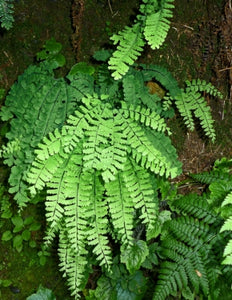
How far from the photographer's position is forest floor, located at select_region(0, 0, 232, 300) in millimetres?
3127

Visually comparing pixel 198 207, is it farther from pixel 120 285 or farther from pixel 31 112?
pixel 31 112

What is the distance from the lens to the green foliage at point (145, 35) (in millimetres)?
2266

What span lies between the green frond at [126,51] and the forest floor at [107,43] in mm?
788

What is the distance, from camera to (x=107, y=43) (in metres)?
3.26

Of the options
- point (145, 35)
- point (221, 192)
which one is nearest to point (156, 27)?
point (145, 35)

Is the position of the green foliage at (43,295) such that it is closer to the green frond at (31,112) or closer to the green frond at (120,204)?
the green frond at (31,112)

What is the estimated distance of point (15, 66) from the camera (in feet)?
10.4

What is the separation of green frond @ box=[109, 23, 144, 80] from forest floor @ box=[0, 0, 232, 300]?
79 centimetres

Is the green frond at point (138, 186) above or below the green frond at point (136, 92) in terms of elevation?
below

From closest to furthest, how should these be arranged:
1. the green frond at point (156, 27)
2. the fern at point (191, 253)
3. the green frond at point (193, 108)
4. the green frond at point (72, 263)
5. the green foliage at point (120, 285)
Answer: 1. the green frond at point (156, 27)
2. the fern at point (191, 253)
3. the green frond at point (72, 263)
4. the green frond at point (193, 108)
5. the green foliage at point (120, 285)

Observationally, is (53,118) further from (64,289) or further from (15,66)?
(64,289)

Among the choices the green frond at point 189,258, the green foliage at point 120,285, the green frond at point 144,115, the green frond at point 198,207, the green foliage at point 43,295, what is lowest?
the green foliage at point 43,295

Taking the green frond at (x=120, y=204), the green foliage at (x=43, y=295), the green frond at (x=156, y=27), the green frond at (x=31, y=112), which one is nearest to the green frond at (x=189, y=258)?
the green frond at (x=120, y=204)

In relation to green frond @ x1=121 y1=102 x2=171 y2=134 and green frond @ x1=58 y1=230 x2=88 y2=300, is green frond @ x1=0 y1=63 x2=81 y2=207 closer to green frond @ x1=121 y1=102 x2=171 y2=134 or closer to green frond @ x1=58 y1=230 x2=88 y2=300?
green frond @ x1=121 y1=102 x2=171 y2=134
